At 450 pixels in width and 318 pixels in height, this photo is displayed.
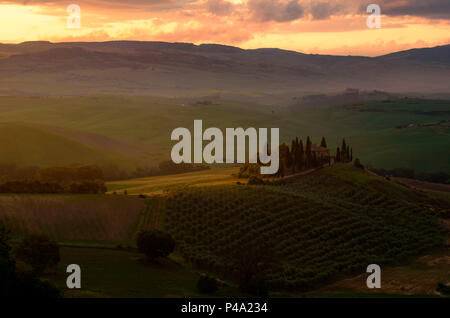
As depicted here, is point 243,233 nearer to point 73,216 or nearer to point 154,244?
point 154,244

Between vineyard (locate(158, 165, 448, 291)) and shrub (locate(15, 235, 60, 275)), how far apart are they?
13.2 metres

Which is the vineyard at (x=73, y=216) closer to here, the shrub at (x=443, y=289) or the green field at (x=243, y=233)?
the green field at (x=243, y=233)

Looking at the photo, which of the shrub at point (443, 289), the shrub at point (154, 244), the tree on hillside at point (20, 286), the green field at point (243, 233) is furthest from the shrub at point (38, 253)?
the shrub at point (443, 289)

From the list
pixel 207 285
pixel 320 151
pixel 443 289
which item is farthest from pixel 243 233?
pixel 320 151

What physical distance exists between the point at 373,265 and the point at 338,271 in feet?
15.1

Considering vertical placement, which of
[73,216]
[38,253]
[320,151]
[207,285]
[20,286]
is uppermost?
[320,151]

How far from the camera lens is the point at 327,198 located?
3137 inches

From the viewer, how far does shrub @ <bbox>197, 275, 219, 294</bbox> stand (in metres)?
48.0

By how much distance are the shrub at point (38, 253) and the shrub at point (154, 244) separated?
27.8 ft

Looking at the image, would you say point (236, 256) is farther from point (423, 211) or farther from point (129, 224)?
point (423, 211)

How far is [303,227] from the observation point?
2709 inches

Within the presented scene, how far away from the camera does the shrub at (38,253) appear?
163 feet

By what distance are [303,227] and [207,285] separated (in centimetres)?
2242
